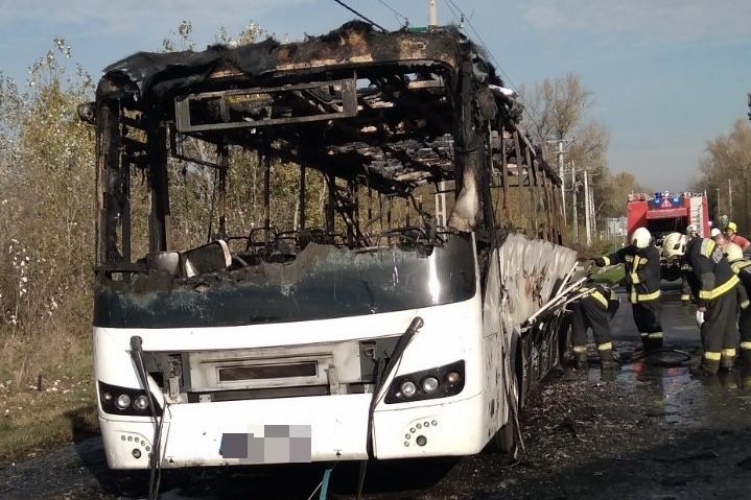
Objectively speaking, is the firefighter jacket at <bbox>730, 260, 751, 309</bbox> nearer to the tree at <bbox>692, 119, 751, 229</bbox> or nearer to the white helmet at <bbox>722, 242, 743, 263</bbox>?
the white helmet at <bbox>722, 242, 743, 263</bbox>

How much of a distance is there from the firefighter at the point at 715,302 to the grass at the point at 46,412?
6526 mm

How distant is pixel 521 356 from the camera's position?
19.7ft

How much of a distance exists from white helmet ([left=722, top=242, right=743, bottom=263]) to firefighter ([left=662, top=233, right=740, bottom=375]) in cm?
109

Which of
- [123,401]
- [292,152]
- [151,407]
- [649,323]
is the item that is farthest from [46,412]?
[649,323]

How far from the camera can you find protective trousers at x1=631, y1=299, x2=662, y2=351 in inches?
405

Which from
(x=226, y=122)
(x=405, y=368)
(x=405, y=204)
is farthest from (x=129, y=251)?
(x=405, y=204)

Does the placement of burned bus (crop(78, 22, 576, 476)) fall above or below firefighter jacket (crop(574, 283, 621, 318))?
above

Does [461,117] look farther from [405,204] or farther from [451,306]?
[405,204]

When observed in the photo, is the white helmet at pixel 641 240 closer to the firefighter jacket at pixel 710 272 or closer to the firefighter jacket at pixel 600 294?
the firefighter jacket at pixel 600 294

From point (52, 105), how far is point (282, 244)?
1480cm

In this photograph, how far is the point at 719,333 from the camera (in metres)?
9.02

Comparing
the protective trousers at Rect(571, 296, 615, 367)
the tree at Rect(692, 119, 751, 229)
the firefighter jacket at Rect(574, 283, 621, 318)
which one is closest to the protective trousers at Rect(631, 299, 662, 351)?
the firefighter jacket at Rect(574, 283, 621, 318)

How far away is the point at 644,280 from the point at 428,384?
663 centimetres

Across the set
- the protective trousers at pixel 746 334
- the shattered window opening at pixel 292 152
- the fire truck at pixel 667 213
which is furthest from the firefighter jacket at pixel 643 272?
the fire truck at pixel 667 213
